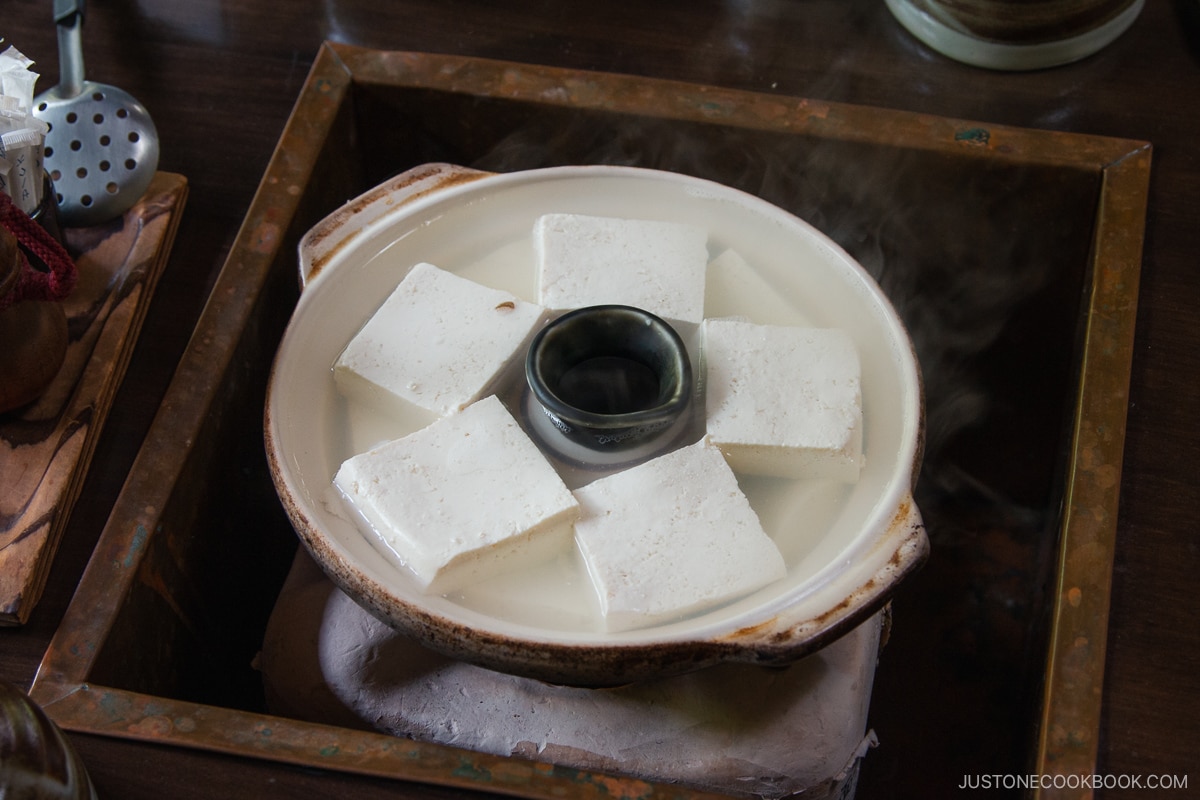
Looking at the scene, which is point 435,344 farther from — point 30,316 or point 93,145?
point 93,145

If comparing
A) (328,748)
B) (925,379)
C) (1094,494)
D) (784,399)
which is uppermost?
(784,399)

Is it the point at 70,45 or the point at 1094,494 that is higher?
the point at 70,45

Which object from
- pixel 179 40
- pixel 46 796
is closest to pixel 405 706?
pixel 46 796

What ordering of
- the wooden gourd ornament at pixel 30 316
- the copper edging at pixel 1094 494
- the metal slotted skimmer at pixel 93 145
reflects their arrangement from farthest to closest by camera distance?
the metal slotted skimmer at pixel 93 145
the wooden gourd ornament at pixel 30 316
the copper edging at pixel 1094 494

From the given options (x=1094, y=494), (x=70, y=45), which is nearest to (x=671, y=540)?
(x=1094, y=494)

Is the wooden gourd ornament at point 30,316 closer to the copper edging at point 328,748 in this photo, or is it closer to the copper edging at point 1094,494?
the copper edging at point 328,748

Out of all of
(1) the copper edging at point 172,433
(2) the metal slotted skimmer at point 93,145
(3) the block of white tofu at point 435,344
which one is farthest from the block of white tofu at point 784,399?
(2) the metal slotted skimmer at point 93,145

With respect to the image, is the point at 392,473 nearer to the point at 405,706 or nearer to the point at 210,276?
the point at 405,706
